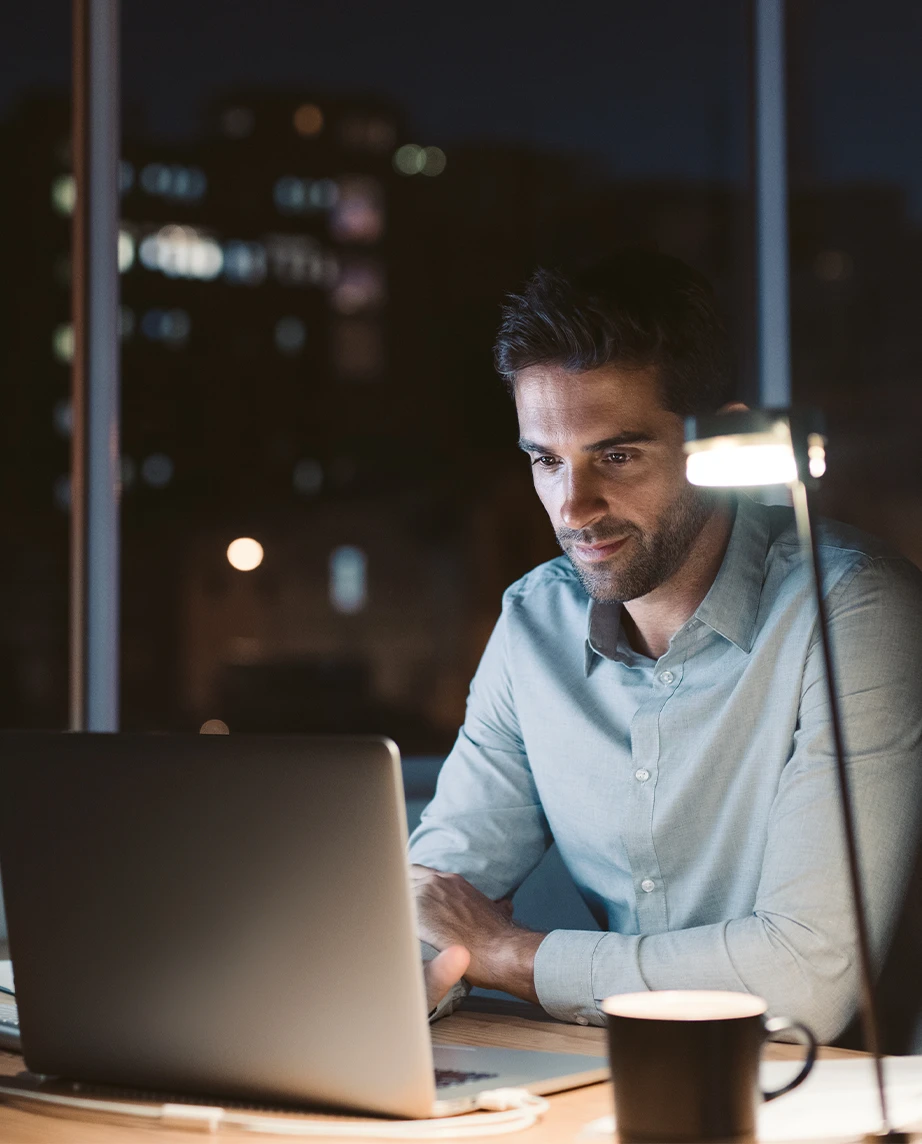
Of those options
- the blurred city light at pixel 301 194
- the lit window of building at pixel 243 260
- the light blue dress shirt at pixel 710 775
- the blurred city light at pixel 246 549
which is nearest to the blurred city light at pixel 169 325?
the lit window of building at pixel 243 260

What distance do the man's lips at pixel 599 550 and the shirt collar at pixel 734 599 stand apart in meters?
0.10

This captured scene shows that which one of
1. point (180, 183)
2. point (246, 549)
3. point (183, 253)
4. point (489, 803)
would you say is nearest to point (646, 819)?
point (489, 803)

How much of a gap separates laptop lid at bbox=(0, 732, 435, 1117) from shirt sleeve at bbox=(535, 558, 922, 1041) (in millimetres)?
500

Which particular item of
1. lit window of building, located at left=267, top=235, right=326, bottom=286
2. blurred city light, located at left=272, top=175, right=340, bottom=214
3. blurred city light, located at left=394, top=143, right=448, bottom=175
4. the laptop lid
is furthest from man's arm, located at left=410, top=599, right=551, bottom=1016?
lit window of building, located at left=267, top=235, right=326, bottom=286

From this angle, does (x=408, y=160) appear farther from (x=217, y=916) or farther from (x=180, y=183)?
(x=217, y=916)

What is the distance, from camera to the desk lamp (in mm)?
900

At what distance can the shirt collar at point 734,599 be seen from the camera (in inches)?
67.8

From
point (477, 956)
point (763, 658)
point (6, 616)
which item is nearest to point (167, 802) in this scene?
point (477, 956)

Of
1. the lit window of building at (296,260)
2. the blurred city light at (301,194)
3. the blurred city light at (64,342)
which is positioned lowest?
the blurred city light at (64,342)

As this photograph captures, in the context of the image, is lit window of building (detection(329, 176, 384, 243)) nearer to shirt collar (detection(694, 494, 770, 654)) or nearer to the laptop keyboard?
shirt collar (detection(694, 494, 770, 654))

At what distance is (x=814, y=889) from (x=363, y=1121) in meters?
0.63

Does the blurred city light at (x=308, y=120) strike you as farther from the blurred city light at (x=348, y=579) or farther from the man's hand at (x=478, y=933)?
the man's hand at (x=478, y=933)

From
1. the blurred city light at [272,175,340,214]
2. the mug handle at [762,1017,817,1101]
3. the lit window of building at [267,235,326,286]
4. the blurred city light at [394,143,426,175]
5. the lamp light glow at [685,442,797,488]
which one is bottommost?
the mug handle at [762,1017,817,1101]

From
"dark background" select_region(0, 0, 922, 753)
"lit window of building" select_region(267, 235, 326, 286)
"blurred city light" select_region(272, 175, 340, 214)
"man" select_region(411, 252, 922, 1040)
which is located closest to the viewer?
"man" select_region(411, 252, 922, 1040)
